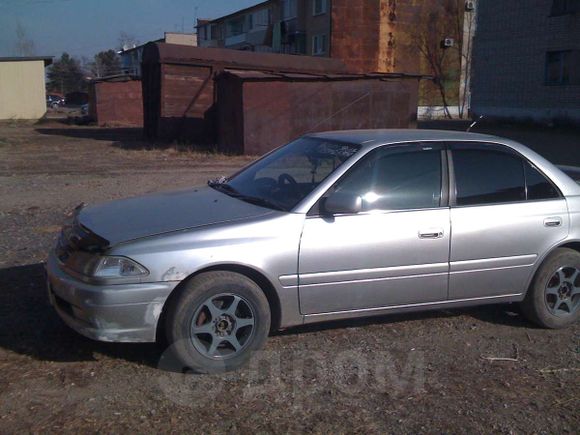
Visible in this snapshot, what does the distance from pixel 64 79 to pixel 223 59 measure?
79.9m

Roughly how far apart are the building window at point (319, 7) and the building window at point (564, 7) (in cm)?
1720

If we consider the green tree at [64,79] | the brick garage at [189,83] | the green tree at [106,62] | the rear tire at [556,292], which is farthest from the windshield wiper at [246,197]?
the green tree at [106,62]

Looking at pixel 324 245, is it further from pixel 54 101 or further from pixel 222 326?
pixel 54 101

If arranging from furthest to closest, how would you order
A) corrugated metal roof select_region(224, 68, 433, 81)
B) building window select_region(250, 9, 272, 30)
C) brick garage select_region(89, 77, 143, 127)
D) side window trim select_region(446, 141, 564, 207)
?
1. building window select_region(250, 9, 272, 30)
2. brick garage select_region(89, 77, 143, 127)
3. corrugated metal roof select_region(224, 68, 433, 81)
4. side window trim select_region(446, 141, 564, 207)

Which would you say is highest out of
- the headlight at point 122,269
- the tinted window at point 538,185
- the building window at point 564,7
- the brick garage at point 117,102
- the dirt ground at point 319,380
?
the building window at point 564,7

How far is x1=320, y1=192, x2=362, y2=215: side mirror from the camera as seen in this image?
14.2 ft

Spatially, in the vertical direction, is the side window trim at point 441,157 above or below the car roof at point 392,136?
below

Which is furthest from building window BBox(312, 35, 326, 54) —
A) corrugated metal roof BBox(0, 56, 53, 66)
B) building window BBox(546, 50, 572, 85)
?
corrugated metal roof BBox(0, 56, 53, 66)

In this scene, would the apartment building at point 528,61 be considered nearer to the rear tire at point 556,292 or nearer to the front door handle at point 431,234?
the rear tire at point 556,292

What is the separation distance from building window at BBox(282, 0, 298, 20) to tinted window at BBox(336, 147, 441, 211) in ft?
155

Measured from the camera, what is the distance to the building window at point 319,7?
139 feet

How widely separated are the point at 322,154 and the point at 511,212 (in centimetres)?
151

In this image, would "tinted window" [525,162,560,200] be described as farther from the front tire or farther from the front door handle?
the front tire

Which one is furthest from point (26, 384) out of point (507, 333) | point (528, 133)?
point (528, 133)
